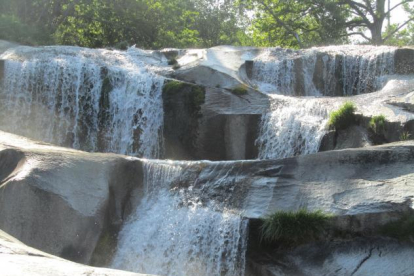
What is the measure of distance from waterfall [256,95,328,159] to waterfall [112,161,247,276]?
3.57 m

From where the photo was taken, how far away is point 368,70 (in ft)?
55.8

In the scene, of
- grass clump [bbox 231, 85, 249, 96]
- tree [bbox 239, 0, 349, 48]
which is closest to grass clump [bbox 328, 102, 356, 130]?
grass clump [bbox 231, 85, 249, 96]

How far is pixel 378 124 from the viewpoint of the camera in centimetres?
1224

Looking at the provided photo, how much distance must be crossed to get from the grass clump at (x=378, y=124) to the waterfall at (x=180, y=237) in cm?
411

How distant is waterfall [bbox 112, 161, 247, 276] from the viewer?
30.1 feet

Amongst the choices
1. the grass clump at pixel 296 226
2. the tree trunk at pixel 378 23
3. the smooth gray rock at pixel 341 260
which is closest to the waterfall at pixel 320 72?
the grass clump at pixel 296 226

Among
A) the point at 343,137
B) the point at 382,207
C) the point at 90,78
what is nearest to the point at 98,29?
the point at 90,78

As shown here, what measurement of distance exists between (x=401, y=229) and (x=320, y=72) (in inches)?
371

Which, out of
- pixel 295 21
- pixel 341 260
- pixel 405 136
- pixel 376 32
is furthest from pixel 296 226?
pixel 295 21

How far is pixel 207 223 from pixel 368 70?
9.17m

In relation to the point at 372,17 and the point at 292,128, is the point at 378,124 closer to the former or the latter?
the point at 292,128

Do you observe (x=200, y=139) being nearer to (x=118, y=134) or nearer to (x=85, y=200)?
(x=118, y=134)

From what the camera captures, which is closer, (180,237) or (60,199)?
(60,199)

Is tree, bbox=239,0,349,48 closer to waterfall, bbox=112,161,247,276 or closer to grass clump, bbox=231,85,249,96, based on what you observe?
grass clump, bbox=231,85,249,96
